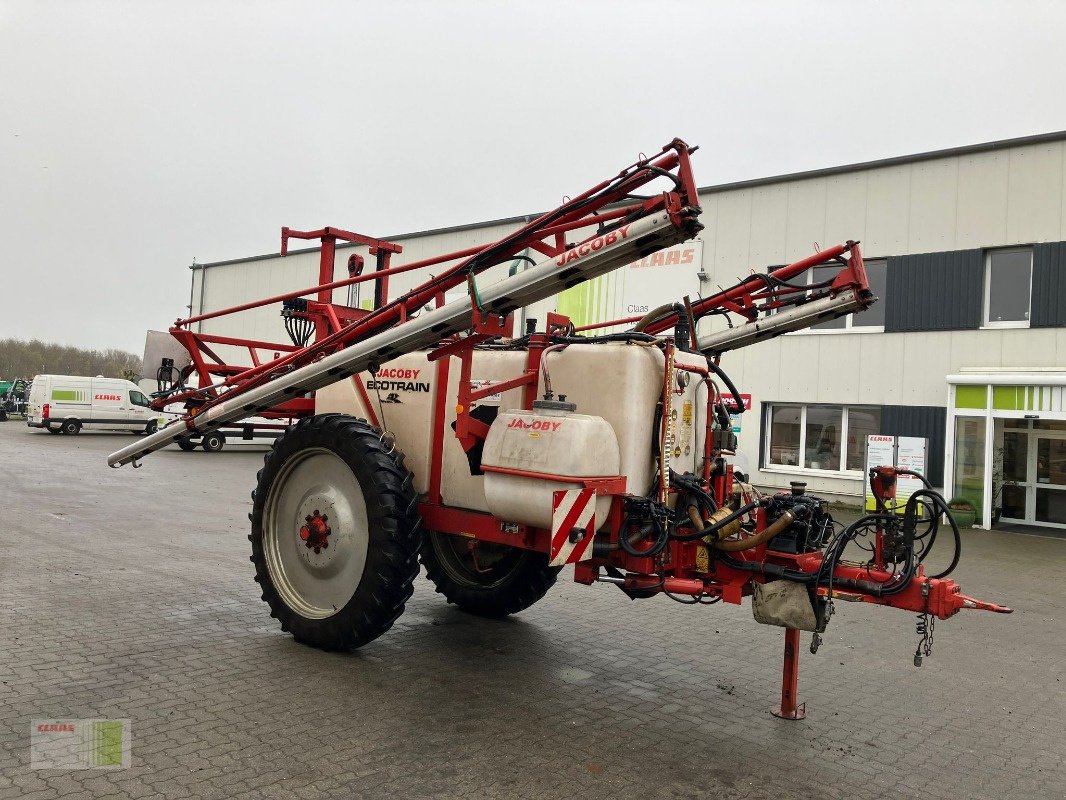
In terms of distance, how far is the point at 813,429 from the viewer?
17766 mm

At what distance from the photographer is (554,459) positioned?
4.25 metres

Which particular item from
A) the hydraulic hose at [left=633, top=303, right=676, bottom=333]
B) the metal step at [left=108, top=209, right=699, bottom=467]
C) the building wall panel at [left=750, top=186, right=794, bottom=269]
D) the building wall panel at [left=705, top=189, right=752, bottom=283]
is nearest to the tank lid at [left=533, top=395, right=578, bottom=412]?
the metal step at [left=108, top=209, right=699, bottom=467]

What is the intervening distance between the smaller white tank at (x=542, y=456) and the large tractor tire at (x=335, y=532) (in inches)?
32.1

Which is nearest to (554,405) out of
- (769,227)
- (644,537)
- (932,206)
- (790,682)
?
(644,537)

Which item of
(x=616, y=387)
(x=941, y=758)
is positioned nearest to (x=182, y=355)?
(x=616, y=387)

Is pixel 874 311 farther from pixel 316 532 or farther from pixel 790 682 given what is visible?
pixel 316 532

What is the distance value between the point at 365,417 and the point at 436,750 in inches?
102

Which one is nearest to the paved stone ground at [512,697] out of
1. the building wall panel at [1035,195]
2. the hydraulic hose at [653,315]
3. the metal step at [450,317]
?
the metal step at [450,317]

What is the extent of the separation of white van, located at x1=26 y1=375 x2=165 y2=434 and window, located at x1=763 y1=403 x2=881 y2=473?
67.1ft

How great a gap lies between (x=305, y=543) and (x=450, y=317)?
82.4 inches

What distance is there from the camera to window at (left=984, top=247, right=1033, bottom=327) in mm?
15422

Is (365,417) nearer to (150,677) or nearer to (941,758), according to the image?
(150,677)

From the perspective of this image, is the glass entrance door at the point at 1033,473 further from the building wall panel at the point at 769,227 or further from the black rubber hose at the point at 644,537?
the black rubber hose at the point at 644,537

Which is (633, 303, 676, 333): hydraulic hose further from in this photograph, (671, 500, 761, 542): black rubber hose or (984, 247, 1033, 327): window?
(984, 247, 1033, 327): window
